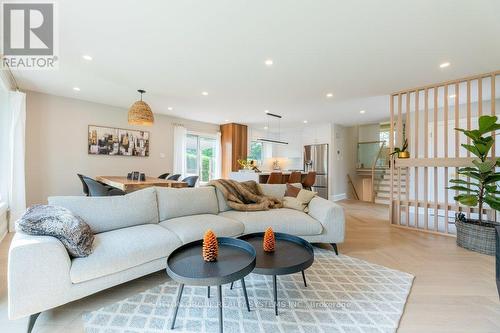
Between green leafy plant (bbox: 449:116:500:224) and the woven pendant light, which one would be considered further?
the woven pendant light

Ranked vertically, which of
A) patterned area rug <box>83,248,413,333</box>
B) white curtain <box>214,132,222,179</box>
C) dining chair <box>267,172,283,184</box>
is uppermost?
white curtain <box>214,132,222,179</box>

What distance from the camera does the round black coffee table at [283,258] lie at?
1522 mm

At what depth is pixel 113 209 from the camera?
2.25m

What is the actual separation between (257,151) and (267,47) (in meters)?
6.60

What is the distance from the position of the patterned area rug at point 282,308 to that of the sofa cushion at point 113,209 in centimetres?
72

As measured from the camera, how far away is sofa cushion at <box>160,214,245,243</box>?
2224mm

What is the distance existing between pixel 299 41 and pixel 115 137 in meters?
4.97

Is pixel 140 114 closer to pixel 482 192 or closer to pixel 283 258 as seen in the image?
pixel 283 258

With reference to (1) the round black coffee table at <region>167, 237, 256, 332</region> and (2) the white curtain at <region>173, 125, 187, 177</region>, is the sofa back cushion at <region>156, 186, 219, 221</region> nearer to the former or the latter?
(1) the round black coffee table at <region>167, 237, 256, 332</region>

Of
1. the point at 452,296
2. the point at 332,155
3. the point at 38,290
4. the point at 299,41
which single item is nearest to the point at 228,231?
the point at 38,290

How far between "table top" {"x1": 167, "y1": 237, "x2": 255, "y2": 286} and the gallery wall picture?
4813 mm

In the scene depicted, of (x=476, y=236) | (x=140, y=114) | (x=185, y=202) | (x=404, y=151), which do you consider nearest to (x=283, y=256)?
(x=185, y=202)

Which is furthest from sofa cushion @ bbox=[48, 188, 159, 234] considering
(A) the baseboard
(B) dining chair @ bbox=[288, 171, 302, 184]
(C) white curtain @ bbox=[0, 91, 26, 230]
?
(A) the baseboard

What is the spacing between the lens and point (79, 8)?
6.67ft
